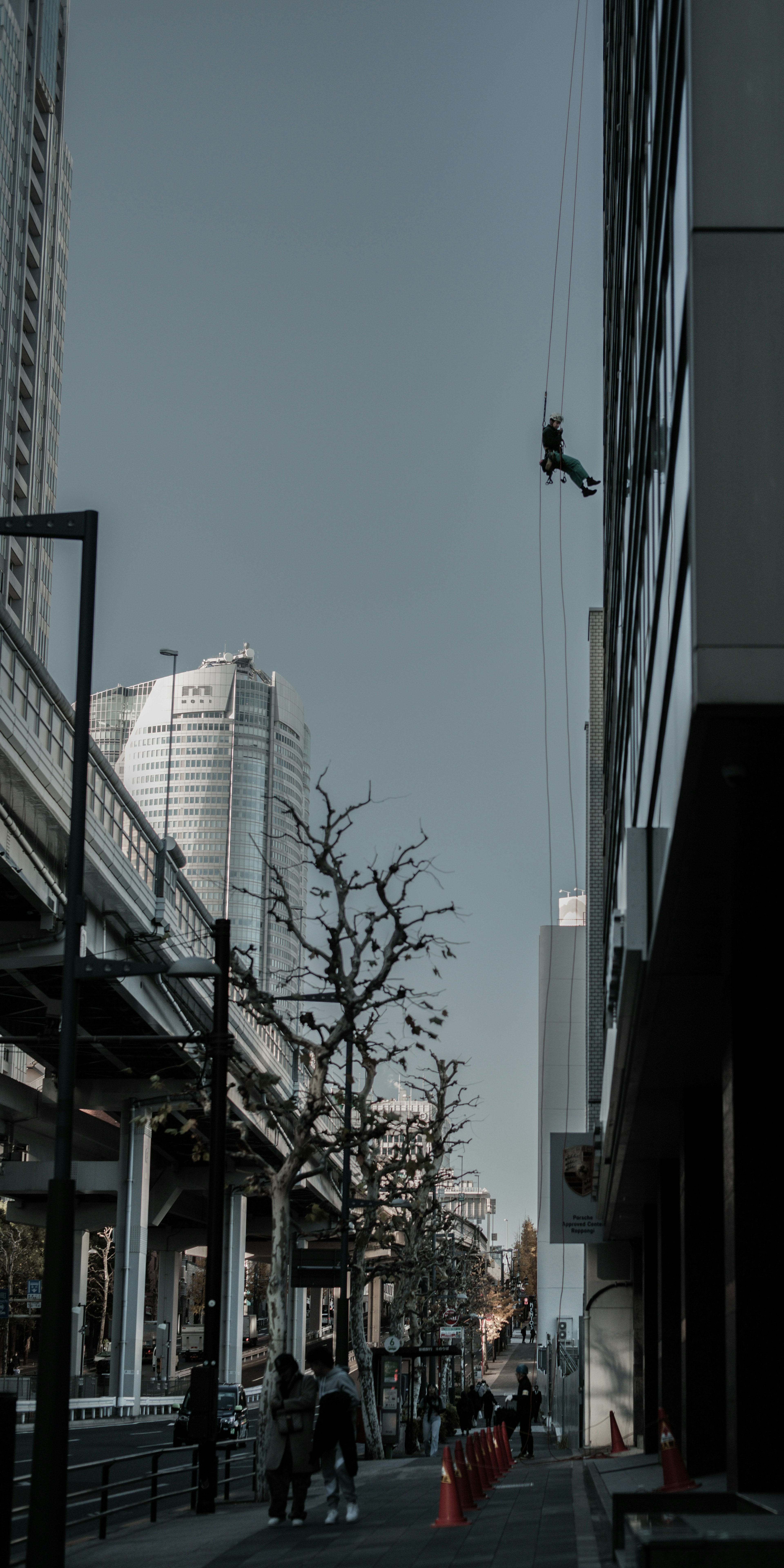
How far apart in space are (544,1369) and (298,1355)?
42.5 ft

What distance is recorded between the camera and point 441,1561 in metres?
12.4

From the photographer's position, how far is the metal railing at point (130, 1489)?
13.9 m

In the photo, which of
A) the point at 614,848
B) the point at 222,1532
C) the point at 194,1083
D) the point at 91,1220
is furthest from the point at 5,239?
the point at 222,1532

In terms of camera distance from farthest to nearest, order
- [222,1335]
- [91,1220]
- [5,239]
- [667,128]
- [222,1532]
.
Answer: [5,239], [222,1335], [91,1220], [222,1532], [667,128]

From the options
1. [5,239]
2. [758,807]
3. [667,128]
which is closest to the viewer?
[758,807]

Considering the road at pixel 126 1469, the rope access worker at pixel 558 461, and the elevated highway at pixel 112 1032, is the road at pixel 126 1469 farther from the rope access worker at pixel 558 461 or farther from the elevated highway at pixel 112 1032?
the rope access worker at pixel 558 461

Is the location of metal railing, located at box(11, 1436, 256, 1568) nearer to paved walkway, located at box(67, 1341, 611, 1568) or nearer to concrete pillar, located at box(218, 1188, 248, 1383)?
paved walkway, located at box(67, 1341, 611, 1568)

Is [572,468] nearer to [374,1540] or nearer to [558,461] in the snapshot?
[558,461]

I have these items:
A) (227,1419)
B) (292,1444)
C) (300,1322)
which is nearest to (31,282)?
(300,1322)

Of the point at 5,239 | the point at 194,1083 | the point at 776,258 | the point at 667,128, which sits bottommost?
the point at 194,1083

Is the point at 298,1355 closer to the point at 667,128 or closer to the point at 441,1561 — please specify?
the point at 441,1561

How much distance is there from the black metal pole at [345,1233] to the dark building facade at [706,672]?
8.13 m

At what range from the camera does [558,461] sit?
2778cm

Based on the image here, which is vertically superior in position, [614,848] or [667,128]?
[667,128]
